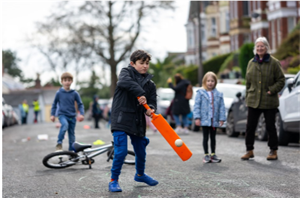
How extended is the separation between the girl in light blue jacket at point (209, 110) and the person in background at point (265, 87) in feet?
1.62

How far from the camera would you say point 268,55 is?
31.2 ft

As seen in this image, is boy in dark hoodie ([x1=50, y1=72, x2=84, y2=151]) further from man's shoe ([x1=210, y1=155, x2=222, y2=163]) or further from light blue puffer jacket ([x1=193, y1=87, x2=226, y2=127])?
man's shoe ([x1=210, y1=155, x2=222, y2=163])

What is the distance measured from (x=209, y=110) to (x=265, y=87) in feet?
3.16

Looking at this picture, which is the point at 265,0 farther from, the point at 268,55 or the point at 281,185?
the point at 281,185

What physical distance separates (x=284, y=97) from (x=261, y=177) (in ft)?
17.2

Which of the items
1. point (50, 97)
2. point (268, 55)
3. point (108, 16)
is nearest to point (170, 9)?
point (108, 16)

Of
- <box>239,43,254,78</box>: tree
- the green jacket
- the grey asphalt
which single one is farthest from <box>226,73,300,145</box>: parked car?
<box>239,43,254,78</box>: tree

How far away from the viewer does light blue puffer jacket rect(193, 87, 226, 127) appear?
9.50 meters

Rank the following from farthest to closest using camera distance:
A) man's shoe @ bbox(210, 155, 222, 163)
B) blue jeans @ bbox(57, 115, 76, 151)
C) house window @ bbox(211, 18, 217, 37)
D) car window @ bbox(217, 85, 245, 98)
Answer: house window @ bbox(211, 18, 217, 37)
car window @ bbox(217, 85, 245, 98)
blue jeans @ bbox(57, 115, 76, 151)
man's shoe @ bbox(210, 155, 222, 163)

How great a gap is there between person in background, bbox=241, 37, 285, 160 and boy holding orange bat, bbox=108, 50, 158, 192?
3.21 meters

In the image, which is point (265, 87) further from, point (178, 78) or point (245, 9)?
point (245, 9)

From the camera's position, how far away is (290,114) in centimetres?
1180

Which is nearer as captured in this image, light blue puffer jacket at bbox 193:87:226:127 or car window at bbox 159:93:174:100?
light blue puffer jacket at bbox 193:87:226:127

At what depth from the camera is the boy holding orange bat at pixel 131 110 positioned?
642 cm
